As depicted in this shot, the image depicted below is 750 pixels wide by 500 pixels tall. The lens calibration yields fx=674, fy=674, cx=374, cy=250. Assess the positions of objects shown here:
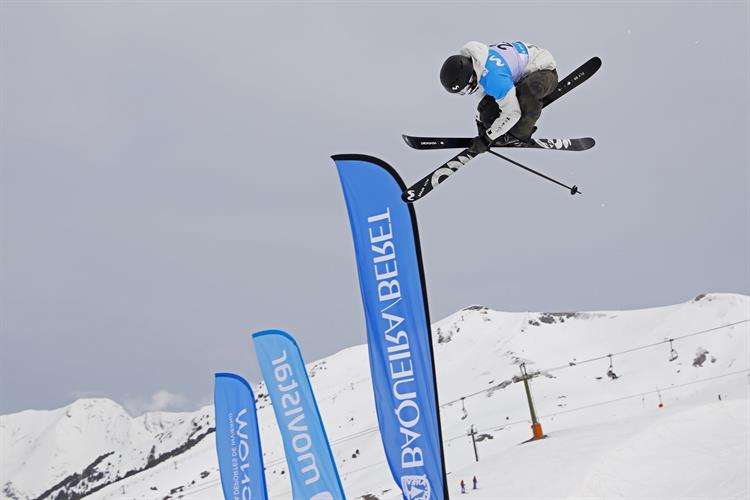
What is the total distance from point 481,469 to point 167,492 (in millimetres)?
61726

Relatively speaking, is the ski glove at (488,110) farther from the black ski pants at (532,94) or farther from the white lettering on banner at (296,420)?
the white lettering on banner at (296,420)

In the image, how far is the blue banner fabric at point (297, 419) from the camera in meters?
12.2

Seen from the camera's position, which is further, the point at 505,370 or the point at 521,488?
the point at 505,370

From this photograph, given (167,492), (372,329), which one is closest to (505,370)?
(167,492)

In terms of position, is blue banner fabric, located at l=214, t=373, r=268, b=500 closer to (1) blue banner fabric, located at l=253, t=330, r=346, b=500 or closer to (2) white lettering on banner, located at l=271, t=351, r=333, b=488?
(1) blue banner fabric, located at l=253, t=330, r=346, b=500


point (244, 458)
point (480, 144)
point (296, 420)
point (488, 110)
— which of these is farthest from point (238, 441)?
point (488, 110)

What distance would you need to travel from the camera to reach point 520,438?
44.2m

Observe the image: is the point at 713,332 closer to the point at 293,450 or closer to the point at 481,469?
the point at 481,469

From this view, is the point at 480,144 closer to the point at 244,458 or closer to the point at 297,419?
the point at 297,419

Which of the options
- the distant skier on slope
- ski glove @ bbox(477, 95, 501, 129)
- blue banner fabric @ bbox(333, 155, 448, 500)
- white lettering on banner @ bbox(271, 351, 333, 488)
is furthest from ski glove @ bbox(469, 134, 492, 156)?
white lettering on banner @ bbox(271, 351, 333, 488)

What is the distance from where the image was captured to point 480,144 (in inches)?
236

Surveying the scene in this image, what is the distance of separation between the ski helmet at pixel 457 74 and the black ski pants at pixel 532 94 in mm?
469

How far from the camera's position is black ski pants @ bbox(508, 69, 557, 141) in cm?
563

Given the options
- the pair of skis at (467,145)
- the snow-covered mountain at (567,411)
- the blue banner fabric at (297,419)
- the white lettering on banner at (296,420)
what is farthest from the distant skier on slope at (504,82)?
the snow-covered mountain at (567,411)
